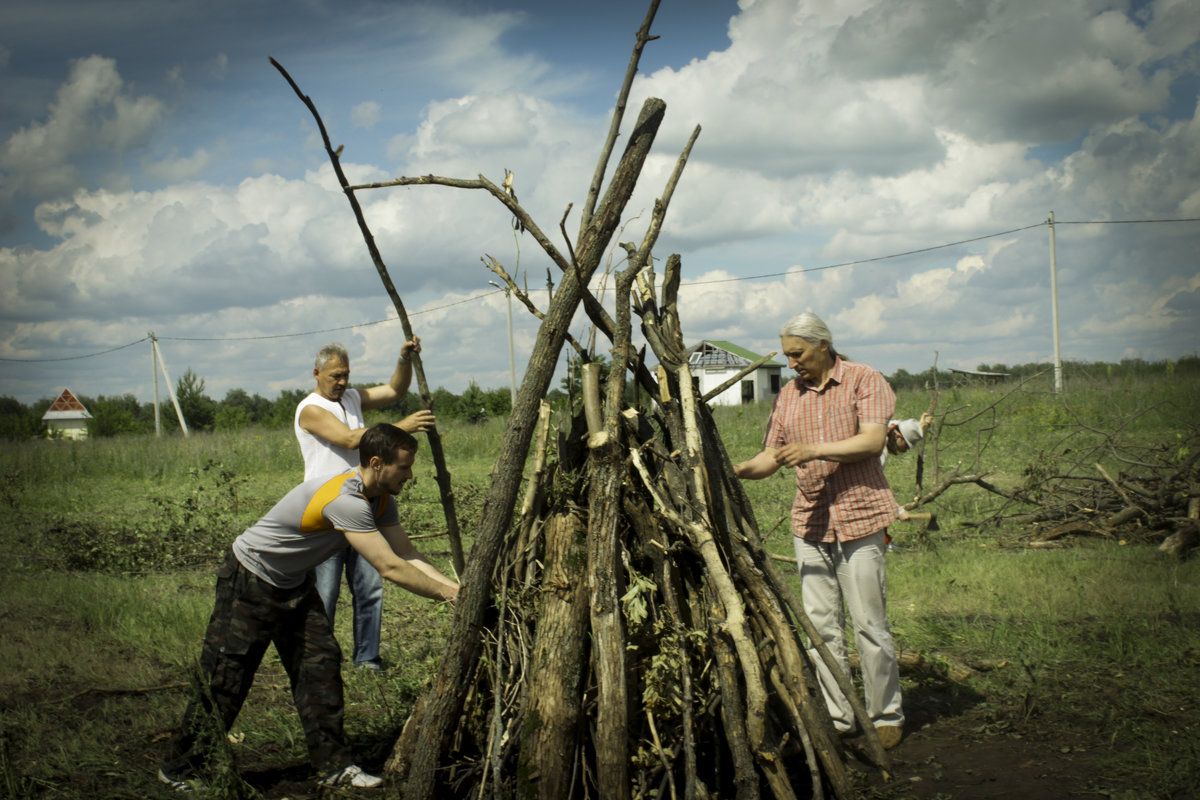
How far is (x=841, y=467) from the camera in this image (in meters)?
3.88

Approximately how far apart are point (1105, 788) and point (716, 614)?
1.84 m

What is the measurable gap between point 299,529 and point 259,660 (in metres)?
0.61

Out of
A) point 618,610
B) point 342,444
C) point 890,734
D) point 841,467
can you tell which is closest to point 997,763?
point 890,734

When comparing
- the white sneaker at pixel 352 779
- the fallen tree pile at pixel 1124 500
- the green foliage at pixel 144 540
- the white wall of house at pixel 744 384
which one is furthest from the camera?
the white wall of house at pixel 744 384

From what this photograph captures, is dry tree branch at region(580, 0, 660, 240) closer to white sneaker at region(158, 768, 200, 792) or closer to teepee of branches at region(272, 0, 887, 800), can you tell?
teepee of branches at region(272, 0, 887, 800)

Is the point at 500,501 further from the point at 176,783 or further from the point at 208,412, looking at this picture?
the point at 208,412

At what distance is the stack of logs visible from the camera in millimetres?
3113

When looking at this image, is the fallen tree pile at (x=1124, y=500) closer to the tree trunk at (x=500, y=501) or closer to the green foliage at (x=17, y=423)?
the tree trunk at (x=500, y=501)

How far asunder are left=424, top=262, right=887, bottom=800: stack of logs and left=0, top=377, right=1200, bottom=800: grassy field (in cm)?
70

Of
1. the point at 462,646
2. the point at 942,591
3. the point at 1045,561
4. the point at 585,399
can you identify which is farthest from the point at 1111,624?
the point at 462,646

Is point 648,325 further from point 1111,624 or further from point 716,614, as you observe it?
point 1111,624

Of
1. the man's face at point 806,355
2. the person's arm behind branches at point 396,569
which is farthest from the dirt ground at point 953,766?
the man's face at point 806,355

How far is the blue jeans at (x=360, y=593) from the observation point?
4512 millimetres

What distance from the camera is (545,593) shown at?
11.1ft
